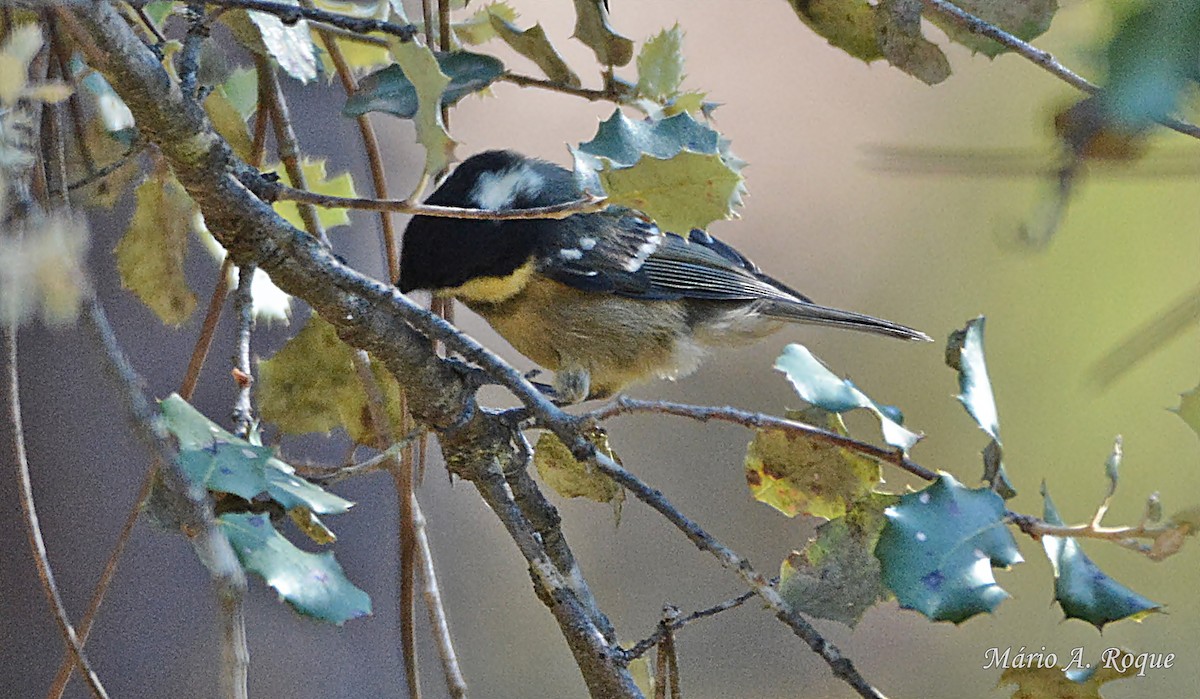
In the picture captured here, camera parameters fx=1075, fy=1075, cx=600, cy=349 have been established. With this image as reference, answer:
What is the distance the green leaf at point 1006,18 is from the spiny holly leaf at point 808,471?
0.82 feet

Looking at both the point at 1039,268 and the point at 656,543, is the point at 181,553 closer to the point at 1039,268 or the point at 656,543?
the point at 656,543

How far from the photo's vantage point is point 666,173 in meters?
0.56

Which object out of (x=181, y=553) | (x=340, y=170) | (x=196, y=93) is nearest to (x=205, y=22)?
(x=196, y=93)

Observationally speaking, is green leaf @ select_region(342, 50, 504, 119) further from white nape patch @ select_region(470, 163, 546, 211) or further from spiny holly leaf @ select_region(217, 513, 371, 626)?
white nape patch @ select_region(470, 163, 546, 211)

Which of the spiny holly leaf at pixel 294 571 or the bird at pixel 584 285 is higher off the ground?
the bird at pixel 584 285

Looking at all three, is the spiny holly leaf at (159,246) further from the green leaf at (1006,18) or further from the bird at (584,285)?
the green leaf at (1006,18)

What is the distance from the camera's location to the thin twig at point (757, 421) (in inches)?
24.0

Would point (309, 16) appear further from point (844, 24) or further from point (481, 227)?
point (481, 227)

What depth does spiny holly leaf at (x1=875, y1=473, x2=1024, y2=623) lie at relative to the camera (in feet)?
1.75

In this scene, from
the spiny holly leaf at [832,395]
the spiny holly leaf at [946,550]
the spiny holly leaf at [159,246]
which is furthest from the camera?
the spiny holly leaf at [159,246]

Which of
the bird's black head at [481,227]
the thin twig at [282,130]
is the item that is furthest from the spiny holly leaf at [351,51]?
the bird's black head at [481,227]

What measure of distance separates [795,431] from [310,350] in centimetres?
41

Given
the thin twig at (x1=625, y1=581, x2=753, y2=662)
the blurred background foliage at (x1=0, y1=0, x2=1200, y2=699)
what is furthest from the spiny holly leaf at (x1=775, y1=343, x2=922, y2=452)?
the blurred background foliage at (x1=0, y1=0, x2=1200, y2=699)

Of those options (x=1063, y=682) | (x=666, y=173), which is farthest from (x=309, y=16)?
(x=1063, y=682)
